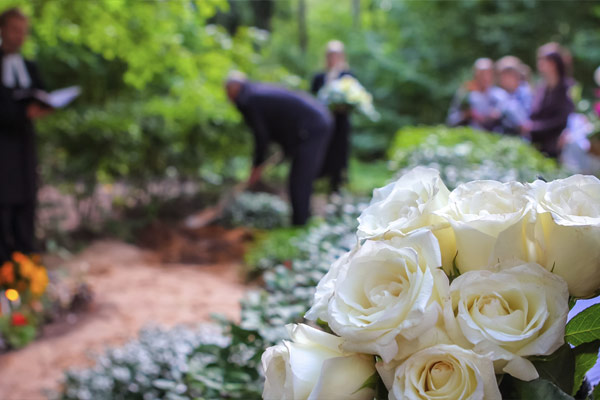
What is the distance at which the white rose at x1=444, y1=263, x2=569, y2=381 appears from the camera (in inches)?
28.0

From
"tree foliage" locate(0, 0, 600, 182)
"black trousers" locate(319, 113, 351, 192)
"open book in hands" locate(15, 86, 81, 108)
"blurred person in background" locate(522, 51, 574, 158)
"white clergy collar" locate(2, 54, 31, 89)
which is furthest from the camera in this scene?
"black trousers" locate(319, 113, 351, 192)

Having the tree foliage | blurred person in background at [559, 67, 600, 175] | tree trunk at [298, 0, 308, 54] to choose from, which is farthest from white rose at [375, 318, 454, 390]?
tree trunk at [298, 0, 308, 54]

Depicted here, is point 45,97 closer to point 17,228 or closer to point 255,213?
point 17,228

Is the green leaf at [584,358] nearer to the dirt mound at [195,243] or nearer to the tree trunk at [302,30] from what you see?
the dirt mound at [195,243]

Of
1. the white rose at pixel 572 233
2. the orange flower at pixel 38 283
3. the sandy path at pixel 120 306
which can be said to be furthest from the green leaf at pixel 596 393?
the orange flower at pixel 38 283

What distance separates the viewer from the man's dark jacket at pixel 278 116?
6738 mm

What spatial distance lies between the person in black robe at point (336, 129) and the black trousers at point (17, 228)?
4.56 m

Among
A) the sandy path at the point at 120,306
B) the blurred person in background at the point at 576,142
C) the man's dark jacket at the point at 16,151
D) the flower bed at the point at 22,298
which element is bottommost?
the sandy path at the point at 120,306

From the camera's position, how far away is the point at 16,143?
Answer: 555cm

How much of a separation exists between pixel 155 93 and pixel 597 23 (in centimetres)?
1098

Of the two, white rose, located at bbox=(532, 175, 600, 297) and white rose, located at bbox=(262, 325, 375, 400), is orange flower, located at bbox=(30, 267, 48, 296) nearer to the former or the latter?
white rose, located at bbox=(262, 325, 375, 400)

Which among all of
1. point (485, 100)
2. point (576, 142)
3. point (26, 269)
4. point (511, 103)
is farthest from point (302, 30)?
point (26, 269)

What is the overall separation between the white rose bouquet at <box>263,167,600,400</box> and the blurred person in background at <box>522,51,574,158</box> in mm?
6534

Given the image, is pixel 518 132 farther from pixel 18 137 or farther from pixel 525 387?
pixel 525 387
